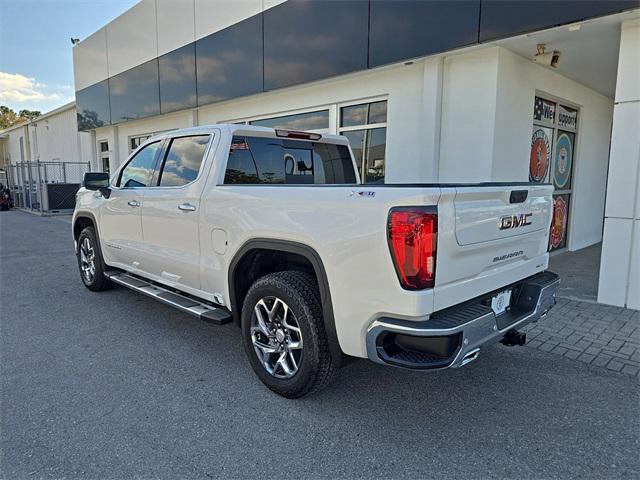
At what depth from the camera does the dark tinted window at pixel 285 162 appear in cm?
397

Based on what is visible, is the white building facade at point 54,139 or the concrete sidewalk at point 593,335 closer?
the concrete sidewalk at point 593,335

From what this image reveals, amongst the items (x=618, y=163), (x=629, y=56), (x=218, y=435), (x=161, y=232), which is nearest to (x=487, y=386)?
(x=218, y=435)

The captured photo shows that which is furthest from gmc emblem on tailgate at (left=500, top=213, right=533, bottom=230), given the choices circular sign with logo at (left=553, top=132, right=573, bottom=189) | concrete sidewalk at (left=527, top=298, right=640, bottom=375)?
circular sign with logo at (left=553, top=132, right=573, bottom=189)

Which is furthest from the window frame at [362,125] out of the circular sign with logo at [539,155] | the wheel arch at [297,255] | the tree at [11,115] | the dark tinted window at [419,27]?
the tree at [11,115]

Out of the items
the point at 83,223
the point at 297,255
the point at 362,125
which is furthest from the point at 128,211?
the point at 362,125

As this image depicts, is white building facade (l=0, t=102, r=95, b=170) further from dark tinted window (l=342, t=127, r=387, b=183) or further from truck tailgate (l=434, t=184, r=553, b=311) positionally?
truck tailgate (l=434, t=184, r=553, b=311)

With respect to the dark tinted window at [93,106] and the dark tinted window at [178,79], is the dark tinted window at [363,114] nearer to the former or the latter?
the dark tinted window at [178,79]

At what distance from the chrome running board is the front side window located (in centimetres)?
442

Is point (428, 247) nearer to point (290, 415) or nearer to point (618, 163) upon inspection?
point (290, 415)

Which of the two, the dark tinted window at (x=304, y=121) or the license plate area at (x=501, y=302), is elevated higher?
the dark tinted window at (x=304, y=121)

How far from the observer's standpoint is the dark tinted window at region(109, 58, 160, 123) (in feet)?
42.8

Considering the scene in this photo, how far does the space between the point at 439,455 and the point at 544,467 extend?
0.58 m

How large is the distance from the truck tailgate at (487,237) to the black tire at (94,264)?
4.79 m

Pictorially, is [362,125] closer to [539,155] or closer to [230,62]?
[539,155]
